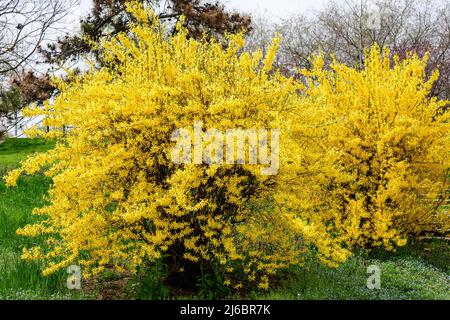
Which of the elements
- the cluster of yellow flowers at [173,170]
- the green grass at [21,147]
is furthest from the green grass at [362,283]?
the green grass at [21,147]

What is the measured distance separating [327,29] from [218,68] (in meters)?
20.3

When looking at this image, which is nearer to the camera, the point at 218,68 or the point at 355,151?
the point at 218,68

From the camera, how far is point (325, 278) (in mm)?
5750

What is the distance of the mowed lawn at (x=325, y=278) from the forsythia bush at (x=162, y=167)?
1.17 ft

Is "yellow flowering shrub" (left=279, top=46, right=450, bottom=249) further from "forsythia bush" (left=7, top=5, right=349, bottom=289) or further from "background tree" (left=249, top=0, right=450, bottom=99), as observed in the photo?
"background tree" (left=249, top=0, right=450, bottom=99)

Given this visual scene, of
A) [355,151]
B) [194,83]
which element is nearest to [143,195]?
[194,83]

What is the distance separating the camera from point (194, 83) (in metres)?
4.94

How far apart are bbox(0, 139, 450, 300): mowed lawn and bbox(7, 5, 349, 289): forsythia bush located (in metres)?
0.36

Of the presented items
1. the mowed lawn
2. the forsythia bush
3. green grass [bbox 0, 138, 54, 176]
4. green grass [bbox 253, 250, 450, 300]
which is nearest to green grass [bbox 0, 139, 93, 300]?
the mowed lawn

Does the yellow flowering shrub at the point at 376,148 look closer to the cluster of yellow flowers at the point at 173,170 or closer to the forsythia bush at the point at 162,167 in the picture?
the cluster of yellow flowers at the point at 173,170

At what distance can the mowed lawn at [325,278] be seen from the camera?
204 inches

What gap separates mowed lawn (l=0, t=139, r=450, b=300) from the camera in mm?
5172

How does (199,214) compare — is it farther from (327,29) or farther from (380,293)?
(327,29)

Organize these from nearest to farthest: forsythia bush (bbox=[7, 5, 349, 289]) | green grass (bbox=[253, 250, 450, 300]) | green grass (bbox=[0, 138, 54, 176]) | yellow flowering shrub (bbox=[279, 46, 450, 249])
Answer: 1. forsythia bush (bbox=[7, 5, 349, 289])
2. green grass (bbox=[253, 250, 450, 300])
3. yellow flowering shrub (bbox=[279, 46, 450, 249])
4. green grass (bbox=[0, 138, 54, 176])
